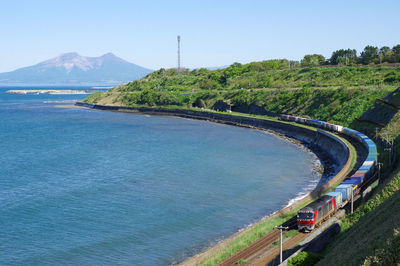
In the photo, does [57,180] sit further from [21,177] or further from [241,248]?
[241,248]

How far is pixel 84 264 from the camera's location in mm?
35344

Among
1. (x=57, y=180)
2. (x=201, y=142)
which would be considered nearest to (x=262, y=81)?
(x=201, y=142)

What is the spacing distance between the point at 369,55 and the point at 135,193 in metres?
151

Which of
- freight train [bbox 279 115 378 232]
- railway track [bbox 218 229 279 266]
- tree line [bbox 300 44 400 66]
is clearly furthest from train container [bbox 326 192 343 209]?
tree line [bbox 300 44 400 66]

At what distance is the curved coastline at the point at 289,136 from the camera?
39909 mm

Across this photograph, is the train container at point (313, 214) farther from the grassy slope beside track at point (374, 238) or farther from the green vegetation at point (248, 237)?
the grassy slope beside track at point (374, 238)

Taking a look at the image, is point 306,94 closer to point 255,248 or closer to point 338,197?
point 338,197

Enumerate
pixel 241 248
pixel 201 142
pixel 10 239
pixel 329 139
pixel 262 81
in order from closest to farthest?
pixel 241 248 < pixel 10 239 < pixel 329 139 < pixel 201 142 < pixel 262 81

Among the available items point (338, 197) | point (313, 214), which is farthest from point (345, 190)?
point (313, 214)

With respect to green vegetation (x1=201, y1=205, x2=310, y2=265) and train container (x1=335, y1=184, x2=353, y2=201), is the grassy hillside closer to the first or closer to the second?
train container (x1=335, y1=184, x2=353, y2=201)

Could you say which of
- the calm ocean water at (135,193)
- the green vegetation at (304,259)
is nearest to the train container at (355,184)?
the calm ocean water at (135,193)

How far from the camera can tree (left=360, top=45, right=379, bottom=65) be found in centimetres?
16988

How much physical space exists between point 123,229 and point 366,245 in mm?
26418

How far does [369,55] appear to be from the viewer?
175 meters
